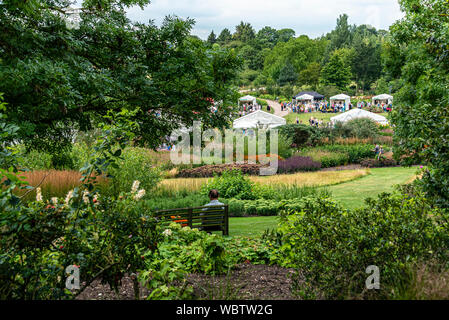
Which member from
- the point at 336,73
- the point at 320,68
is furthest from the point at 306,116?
the point at 320,68

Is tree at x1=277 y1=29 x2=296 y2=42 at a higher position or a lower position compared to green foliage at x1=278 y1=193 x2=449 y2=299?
higher

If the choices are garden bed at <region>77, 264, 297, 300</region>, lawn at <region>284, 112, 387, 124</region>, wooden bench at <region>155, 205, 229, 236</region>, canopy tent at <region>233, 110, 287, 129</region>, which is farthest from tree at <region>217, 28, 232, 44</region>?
garden bed at <region>77, 264, 297, 300</region>

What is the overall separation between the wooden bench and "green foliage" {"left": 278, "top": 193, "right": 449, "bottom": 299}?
10.6 ft

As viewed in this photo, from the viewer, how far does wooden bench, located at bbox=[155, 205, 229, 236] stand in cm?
739

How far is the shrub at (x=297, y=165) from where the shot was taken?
20.8 meters

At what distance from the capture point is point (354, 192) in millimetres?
14531

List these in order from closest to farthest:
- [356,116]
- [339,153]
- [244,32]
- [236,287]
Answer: [236,287], [339,153], [356,116], [244,32]

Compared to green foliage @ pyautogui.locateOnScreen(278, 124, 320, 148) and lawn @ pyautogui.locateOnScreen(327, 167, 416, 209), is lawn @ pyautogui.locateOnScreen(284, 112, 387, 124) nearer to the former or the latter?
green foliage @ pyautogui.locateOnScreen(278, 124, 320, 148)

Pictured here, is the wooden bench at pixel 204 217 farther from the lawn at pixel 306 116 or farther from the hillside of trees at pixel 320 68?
the hillside of trees at pixel 320 68

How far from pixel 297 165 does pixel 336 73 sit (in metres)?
50.8

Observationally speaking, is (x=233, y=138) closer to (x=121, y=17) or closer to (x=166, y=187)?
(x=166, y=187)

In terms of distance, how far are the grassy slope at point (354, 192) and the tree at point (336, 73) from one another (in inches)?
1929

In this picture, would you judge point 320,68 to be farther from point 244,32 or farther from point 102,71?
point 102,71

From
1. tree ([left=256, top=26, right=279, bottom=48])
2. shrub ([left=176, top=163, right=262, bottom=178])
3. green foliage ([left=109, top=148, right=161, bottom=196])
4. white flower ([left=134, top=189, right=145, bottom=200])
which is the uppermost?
tree ([left=256, top=26, right=279, bottom=48])
